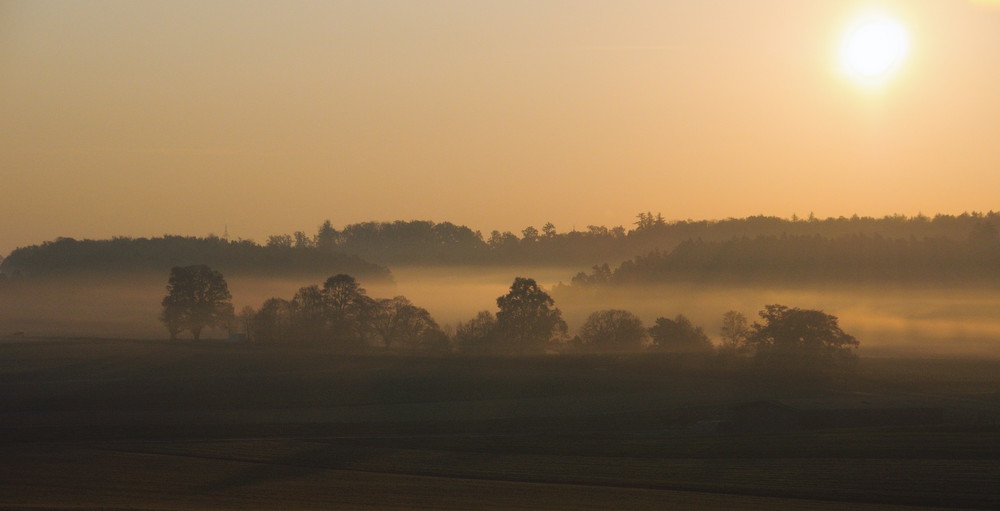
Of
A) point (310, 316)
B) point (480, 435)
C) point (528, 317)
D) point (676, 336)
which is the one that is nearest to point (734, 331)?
point (676, 336)

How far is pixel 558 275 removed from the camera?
597ft

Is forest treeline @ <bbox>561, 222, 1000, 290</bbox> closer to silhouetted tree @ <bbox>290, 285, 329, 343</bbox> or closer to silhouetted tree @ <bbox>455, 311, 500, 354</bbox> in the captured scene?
silhouetted tree @ <bbox>455, 311, 500, 354</bbox>

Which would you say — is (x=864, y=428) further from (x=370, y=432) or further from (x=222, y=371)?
(x=222, y=371)

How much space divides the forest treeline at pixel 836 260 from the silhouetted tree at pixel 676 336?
136 feet

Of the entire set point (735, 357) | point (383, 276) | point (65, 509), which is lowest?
point (65, 509)

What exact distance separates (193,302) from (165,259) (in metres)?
68.8

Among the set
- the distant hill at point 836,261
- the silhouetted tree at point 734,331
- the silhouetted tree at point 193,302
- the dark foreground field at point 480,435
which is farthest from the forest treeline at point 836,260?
the silhouetted tree at point 193,302

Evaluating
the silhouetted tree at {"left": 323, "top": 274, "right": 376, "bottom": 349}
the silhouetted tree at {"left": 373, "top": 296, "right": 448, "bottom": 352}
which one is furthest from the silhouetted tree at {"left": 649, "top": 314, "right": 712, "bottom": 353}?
the silhouetted tree at {"left": 323, "top": 274, "right": 376, "bottom": 349}

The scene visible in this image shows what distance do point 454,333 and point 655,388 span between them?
146 ft

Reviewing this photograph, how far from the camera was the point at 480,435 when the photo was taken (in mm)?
49344

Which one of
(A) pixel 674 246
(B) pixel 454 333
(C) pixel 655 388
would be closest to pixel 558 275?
(A) pixel 674 246

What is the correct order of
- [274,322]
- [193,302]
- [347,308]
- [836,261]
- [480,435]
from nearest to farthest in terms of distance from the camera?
[480,435], [274,322], [347,308], [193,302], [836,261]

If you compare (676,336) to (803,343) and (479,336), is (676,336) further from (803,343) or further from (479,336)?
(479,336)

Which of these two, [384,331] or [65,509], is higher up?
[384,331]
